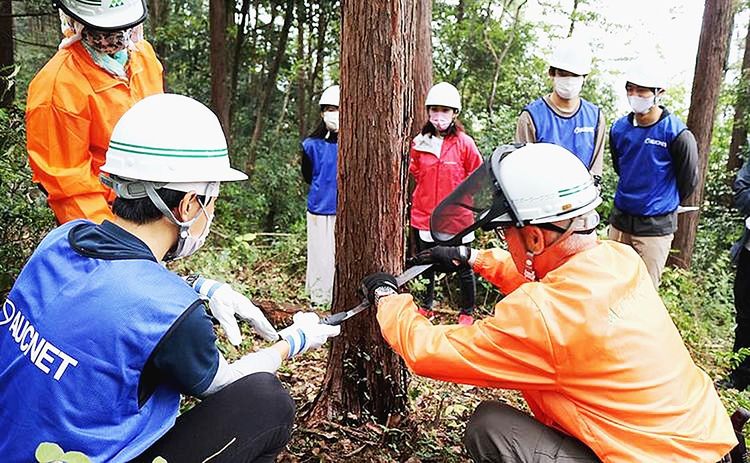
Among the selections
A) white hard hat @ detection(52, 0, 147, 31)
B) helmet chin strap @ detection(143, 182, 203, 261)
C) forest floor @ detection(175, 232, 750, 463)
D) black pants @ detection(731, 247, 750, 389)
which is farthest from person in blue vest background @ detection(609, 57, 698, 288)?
helmet chin strap @ detection(143, 182, 203, 261)

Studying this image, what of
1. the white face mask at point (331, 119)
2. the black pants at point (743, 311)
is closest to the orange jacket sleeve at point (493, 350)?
the black pants at point (743, 311)

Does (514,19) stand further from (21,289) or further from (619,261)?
(21,289)

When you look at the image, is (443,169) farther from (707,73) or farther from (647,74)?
(707,73)

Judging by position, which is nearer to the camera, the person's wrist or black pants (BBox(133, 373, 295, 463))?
black pants (BBox(133, 373, 295, 463))

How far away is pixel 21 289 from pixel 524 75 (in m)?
11.4

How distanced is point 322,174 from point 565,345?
3.94 meters

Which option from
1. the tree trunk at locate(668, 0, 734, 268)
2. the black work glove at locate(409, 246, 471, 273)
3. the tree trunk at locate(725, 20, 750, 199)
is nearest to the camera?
the black work glove at locate(409, 246, 471, 273)

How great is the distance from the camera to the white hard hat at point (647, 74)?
14.7 feet

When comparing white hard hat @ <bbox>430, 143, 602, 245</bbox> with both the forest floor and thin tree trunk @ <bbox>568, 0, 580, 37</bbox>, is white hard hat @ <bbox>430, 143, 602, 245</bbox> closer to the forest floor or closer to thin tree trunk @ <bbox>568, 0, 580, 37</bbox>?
the forest floor

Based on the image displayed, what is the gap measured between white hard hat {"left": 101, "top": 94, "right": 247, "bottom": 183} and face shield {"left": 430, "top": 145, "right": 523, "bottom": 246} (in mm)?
1002

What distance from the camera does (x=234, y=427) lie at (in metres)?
1.90

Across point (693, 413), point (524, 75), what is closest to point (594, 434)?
point (693, 413)

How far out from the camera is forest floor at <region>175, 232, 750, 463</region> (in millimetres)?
2965

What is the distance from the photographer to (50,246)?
5.81 feet
